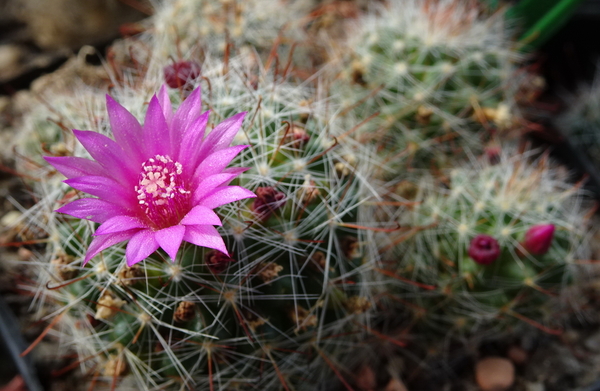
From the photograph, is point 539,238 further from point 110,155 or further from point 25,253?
point 25,253

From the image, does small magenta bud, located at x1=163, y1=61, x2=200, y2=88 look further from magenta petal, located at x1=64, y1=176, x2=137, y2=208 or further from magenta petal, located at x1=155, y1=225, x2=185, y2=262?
magenta petal, located at x1=155, y1=225, x2=185, y2=262

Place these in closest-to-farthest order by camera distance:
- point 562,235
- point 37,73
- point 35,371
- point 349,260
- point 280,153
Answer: point 280,153, point 349,260, point 562,235, point 35,371, point 37,73

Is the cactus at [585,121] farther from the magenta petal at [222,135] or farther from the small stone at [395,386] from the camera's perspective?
the magenta petal at [222,135]

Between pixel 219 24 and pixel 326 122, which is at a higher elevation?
pixel 219 24

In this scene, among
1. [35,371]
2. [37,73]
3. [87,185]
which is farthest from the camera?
[37,73]

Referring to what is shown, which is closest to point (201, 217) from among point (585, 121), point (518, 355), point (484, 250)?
point (484, 250)

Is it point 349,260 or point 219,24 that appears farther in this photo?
point 219,24

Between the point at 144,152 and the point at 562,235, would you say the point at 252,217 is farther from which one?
the point at 562,235

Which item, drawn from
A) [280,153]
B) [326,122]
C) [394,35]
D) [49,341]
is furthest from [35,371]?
[394,35]
